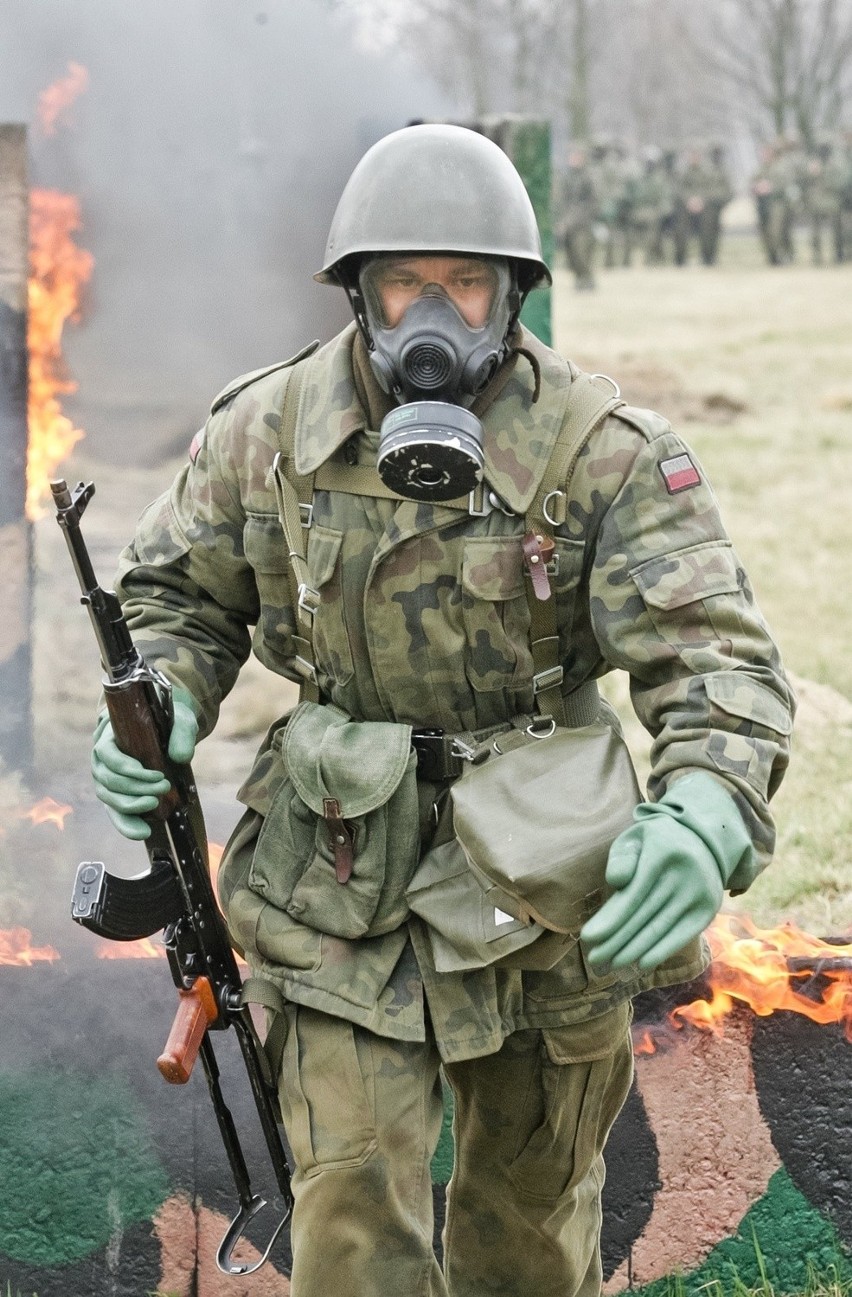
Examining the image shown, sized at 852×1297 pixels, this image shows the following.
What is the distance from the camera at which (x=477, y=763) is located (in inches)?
118

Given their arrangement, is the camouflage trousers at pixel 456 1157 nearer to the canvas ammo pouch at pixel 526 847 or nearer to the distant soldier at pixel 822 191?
the canvas ammo pouch at pixel 526 847

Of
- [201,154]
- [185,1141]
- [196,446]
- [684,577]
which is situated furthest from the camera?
[201,154]

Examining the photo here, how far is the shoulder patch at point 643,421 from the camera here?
2949mm

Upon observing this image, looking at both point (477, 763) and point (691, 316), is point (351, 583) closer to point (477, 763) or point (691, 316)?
point (477, 763)

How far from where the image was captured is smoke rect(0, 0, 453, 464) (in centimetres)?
766

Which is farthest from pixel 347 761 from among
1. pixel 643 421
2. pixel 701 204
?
pixel 701 204

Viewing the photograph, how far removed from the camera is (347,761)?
2.97 m

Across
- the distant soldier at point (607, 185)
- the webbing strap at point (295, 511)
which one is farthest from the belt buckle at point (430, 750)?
the distant soldier at point (607, 185)

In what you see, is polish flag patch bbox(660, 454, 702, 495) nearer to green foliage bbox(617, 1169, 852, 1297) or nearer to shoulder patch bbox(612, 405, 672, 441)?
shoulder patch bbox(612, 405, 672, 441)

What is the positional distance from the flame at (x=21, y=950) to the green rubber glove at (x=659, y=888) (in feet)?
5.30

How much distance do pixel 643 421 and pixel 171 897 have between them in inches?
44.8

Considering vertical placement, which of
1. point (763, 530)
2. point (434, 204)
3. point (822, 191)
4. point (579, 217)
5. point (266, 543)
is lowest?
point (822, 191)

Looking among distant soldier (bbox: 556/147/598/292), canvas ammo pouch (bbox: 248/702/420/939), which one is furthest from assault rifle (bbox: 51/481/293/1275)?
distant soldier (bbox: 556/147/598/292)

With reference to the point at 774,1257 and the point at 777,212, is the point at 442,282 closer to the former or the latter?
the point at 774,1257
